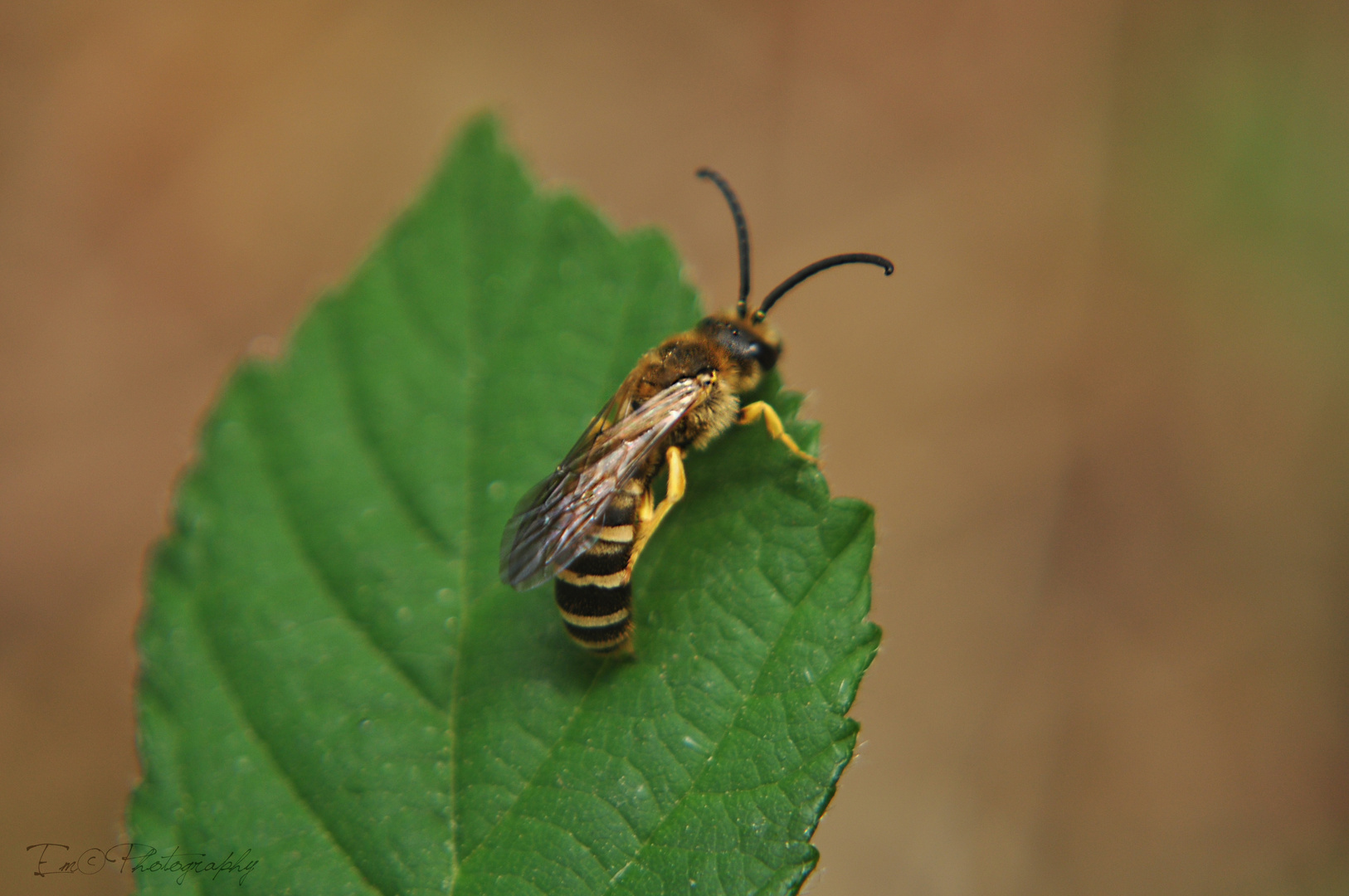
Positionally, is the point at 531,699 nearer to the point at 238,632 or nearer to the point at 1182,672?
the point at 238,632

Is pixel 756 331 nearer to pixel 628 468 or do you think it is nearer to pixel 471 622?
pixel 628 468

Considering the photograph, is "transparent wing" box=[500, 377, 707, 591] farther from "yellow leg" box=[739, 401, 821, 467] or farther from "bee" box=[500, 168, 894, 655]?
"yellow leg" box=[739, 401, 821, 467]

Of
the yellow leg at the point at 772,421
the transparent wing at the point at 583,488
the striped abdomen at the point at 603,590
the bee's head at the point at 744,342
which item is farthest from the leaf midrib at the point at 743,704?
the bee's head at the point at 744,342

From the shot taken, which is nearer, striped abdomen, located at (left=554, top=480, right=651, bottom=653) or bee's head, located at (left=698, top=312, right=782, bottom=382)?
striped abdomen, located at (left=554, top=480, right=651, bottom=653)
